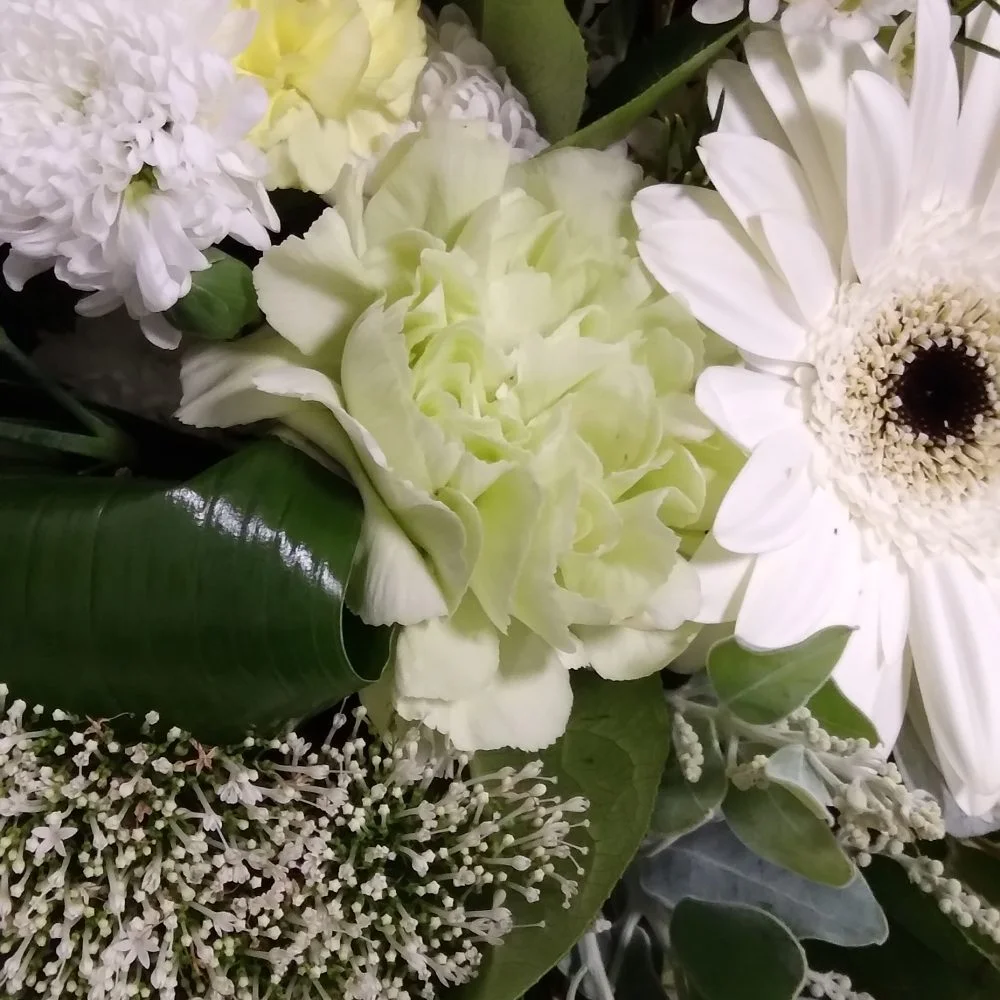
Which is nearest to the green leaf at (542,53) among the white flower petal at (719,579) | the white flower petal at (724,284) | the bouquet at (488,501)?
the bouquet at (488,501)

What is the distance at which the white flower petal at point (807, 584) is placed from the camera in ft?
1.68

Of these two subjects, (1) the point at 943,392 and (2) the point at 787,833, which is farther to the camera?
A: (1) the point at 943,392

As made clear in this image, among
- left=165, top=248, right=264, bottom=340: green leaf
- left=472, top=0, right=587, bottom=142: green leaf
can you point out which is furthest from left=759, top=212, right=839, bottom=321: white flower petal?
left=165, top=248, right=264, bottom=340: green leaf

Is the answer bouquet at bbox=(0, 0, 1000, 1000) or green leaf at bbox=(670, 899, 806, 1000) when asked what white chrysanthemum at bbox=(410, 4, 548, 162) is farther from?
green leaf at bbox=(670, 899, 806, 1000)

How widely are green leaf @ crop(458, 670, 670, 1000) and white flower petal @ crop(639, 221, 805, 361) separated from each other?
18cm

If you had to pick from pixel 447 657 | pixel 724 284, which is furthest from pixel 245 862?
pixel 724 284

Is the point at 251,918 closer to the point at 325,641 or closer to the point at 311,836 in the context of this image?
the point at 311,836

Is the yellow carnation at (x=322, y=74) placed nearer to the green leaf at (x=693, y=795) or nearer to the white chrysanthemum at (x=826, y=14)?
the white chrysanthemum at (x=826, y=14)

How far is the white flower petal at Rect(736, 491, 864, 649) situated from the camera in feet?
1.68

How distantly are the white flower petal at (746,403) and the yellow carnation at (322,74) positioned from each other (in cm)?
19

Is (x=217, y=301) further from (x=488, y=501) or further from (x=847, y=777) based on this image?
(x=847, y=777)

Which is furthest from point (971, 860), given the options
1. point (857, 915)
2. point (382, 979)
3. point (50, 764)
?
point (50, 764)

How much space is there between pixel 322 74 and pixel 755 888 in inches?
17.8

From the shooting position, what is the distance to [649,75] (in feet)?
1.81
